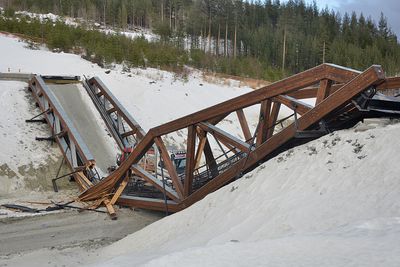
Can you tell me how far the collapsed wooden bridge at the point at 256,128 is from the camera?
7207 mm

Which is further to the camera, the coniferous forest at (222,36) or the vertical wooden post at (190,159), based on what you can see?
the coniferous forest at (222,36)

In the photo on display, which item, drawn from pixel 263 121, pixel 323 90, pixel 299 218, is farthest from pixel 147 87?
pixel 299 218

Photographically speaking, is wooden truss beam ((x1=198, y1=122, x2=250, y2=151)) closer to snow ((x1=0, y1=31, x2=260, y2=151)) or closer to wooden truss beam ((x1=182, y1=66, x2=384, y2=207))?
wooden truss beam ((x1=182, y1=66, x2=384, y2=207))

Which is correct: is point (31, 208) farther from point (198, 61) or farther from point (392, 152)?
point (198, 61)


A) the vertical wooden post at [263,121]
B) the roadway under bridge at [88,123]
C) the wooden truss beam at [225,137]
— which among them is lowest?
the roadway under bridge at [88,123]

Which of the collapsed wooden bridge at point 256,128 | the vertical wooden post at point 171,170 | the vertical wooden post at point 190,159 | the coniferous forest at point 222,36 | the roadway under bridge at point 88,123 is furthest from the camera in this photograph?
the coniferous forest at point 222,36

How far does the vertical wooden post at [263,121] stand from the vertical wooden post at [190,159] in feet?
5.20

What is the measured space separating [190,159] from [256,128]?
1668 millimetres

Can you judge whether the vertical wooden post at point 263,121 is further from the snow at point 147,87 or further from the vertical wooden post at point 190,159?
the snow at point 147,87

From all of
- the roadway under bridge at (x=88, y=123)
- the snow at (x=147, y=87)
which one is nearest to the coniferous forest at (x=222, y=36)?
the snow at (x=147, y=87)

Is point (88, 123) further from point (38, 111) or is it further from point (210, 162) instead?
point (210, 162)

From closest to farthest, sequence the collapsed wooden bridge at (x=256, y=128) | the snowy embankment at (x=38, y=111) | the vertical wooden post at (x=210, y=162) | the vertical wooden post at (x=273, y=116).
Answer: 1. the collapsed wooden bridge at (x=256, y=128)
2. the vertical wooden post at (x=273, y=116)
3. the vertical wooden post at (x=210, y=162)
4. the snowy embankment at (x=38, y=111)

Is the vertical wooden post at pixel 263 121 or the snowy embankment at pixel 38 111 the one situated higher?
the vertical wooden post at pixel 263 121

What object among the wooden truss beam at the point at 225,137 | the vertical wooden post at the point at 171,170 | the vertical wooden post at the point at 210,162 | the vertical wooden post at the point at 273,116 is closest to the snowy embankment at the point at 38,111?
the vertical wooden post at the point at 171,170
